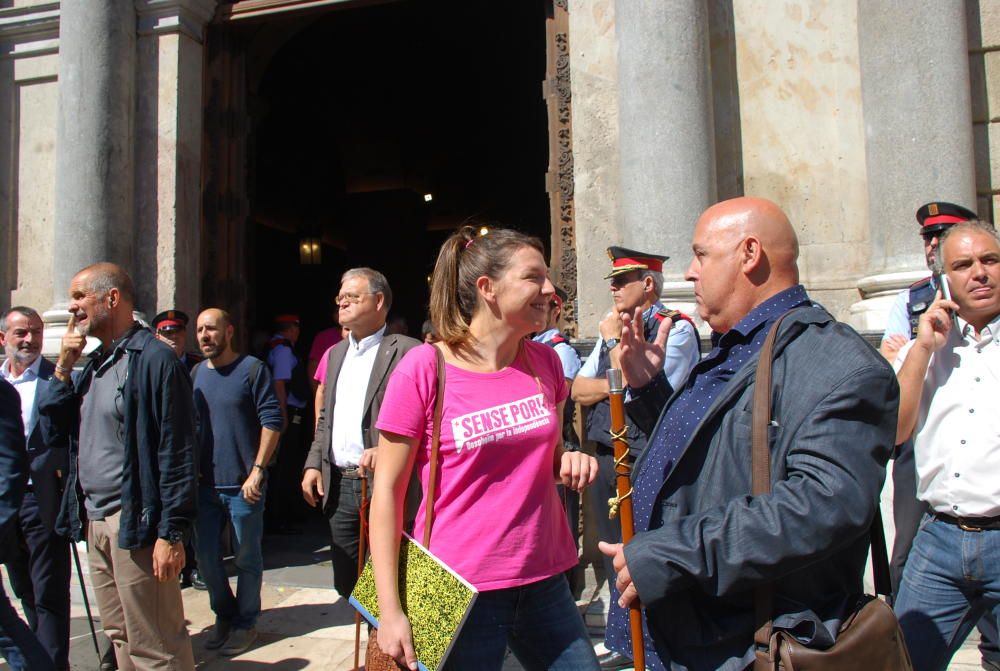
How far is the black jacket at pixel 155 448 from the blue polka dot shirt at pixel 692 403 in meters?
2.30

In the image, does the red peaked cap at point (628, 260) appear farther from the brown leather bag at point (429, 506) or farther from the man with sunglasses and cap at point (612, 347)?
the brown leather bag at point (429, 506)

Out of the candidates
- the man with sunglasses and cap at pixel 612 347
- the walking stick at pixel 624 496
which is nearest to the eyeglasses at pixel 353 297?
the man with sunglasses and cap at pixel 612 347

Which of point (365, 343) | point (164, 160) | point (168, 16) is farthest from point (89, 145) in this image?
point (365, 343)

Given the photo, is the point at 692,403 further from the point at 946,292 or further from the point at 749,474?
the point at 946,292

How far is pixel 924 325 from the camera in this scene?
297cm

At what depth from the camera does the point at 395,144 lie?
14.6 metres

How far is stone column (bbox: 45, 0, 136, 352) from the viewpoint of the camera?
6.70 m

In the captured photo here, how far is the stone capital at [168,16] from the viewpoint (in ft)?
22.7

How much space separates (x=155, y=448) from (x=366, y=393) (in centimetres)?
105

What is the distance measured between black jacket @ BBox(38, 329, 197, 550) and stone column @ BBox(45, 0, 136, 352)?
10.9 feet

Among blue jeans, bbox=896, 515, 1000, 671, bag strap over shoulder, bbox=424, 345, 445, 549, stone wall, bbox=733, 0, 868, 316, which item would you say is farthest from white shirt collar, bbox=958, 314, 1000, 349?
stone wall, bbox=733, 0, 868, 316

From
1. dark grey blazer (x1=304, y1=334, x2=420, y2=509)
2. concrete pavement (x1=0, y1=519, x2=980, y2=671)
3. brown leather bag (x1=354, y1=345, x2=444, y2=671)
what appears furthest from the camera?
concrete pavement (x1=0, y1=519, x2=980, y2=671)

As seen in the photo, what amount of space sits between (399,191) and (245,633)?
423 inches

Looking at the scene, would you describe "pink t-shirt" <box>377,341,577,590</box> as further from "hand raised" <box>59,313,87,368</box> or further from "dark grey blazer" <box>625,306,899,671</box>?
Result: "hand raised" <box>59,313,87,368</box>
